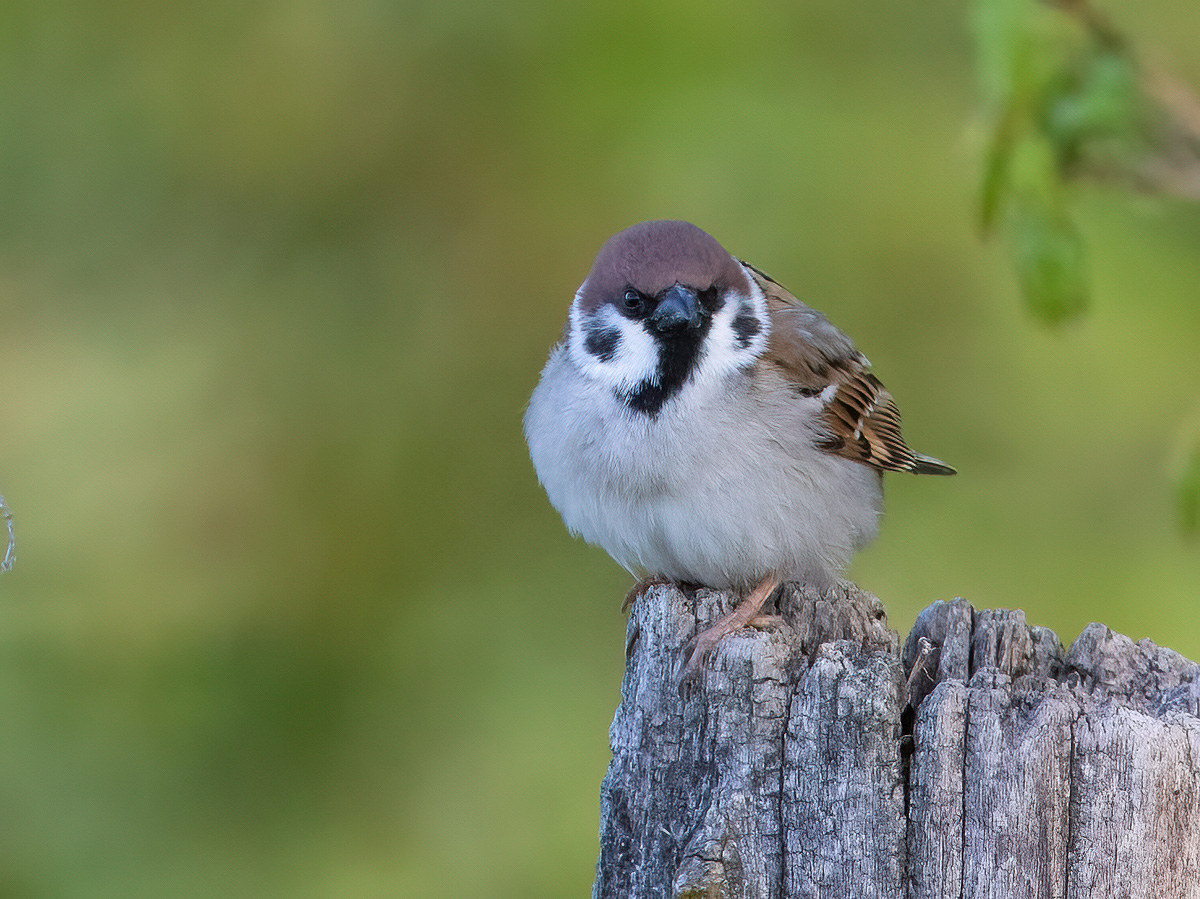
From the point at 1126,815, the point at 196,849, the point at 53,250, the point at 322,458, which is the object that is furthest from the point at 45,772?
the point at 1126,815

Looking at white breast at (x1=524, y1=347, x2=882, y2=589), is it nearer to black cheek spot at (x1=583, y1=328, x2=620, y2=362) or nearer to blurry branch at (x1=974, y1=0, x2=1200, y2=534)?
black cheek spot at (x1=583, y1=328, x2=620, y2=362)

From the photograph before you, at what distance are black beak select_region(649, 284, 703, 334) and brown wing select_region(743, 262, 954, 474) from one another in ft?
1.17

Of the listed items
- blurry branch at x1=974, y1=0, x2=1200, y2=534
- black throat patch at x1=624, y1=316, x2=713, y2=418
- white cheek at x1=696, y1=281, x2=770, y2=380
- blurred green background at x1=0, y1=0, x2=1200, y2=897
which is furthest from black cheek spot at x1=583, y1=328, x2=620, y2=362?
blurred green background at x1=0, y1=0, x2=1200, y2=897

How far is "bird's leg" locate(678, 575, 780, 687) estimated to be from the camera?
7.91 ft

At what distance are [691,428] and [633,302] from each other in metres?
0.36

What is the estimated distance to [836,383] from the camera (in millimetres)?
3818

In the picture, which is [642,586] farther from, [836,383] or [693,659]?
[693,659]

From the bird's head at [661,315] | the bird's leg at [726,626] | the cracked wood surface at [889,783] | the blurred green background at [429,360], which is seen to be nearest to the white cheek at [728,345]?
the bird's head at [661,315]

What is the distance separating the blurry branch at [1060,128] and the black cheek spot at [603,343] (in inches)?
43.2

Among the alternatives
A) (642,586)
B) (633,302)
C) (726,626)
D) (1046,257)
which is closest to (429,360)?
(642,586)

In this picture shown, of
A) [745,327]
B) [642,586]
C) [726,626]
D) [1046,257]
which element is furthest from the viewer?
[642,586]

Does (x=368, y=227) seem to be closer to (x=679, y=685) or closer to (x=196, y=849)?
(x=196, y=849)

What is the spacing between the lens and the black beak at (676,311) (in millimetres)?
3334

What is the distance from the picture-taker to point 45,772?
15.8ft
